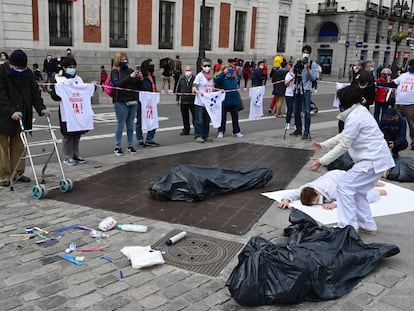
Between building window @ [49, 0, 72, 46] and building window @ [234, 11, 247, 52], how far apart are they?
1468cm

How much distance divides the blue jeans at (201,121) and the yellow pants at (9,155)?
180 inches

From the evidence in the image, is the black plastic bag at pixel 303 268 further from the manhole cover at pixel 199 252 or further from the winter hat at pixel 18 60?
the winter hat at pixel 18 60

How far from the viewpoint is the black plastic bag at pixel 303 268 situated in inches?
143

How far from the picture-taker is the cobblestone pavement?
3705 mm

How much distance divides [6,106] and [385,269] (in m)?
5.39

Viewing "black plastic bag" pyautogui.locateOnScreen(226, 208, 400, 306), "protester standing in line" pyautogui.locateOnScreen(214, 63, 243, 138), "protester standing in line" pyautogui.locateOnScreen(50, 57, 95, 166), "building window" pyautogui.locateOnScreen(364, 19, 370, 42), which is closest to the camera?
"black plastic bag" pyautogui.locateOnScreen(226, 208, 400, 306)

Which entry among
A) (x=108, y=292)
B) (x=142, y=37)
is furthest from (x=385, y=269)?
(x=142, y=37)

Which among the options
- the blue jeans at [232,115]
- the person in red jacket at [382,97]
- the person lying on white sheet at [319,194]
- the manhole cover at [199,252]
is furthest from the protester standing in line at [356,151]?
the person in red jacket at [382,97]

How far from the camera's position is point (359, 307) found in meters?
3.72

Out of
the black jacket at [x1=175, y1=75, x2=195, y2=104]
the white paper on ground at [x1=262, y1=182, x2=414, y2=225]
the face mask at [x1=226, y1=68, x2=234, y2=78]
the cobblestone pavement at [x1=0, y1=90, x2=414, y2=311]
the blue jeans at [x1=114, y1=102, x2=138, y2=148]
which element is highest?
the face mask at [x1=226, y1=68, x2=234, y2=78]

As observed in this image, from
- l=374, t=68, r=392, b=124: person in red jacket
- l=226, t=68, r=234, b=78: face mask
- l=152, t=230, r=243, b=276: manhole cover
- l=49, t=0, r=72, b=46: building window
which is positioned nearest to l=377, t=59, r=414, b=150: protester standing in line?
l=374, t=68, r=392, b=124: person in red jacket

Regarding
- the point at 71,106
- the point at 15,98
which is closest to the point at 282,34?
the point at 71,106

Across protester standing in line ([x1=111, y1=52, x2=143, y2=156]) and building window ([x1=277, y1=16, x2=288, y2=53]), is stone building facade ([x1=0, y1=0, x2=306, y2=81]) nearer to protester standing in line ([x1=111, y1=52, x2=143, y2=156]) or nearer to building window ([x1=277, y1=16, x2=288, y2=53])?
building window ([x1=277, y1=16, x2=288, y2=53])

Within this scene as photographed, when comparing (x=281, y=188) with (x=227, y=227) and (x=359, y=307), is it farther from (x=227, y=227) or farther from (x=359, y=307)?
(x=359, y=307)
